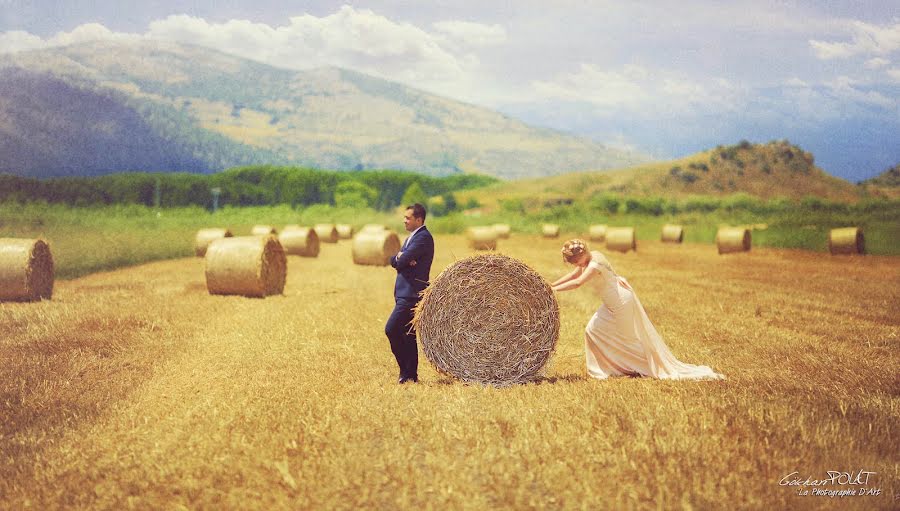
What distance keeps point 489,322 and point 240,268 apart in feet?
27.8

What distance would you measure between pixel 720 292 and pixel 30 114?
78.0 meters

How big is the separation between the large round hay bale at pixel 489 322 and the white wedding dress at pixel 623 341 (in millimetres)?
626

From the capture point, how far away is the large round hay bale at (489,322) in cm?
801

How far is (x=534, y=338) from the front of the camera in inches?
315

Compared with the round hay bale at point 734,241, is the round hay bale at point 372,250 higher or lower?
lower

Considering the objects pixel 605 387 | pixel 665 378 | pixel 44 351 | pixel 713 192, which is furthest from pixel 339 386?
pixel 713 192

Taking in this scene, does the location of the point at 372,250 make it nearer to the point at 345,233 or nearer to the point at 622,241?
the point at 622,241

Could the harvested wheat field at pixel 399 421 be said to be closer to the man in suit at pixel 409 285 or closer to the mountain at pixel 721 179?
the man in suit at pixel 409 285

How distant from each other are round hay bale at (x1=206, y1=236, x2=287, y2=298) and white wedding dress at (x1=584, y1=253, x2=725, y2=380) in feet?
28.4

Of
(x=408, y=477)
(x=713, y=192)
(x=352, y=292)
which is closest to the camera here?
(x=408, y=477)

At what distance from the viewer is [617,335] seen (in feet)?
27.1

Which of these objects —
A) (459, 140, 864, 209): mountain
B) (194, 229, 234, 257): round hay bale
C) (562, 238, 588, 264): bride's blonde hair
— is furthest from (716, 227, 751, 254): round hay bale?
(459, 140, 864, 209): mountain

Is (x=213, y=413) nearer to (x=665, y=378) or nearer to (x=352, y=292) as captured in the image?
(x=665, y=378)

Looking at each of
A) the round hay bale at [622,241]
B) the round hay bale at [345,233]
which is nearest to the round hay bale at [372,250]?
the round hay bale at [622,241]
